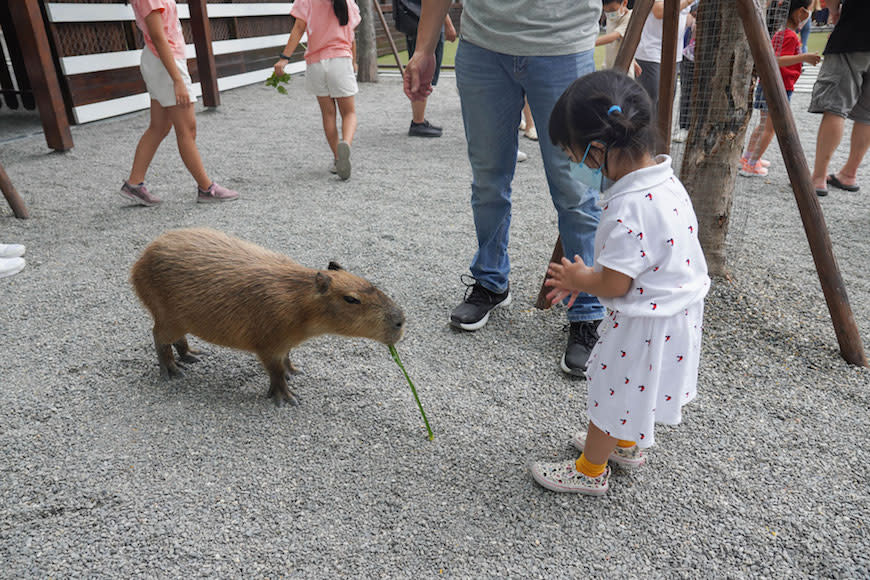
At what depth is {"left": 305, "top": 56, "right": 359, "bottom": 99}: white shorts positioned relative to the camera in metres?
4.89

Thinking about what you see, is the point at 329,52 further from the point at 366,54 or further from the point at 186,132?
the point at 366,54

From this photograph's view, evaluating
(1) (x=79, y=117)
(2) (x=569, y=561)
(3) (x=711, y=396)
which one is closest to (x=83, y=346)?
(2) (x=569, y=561)

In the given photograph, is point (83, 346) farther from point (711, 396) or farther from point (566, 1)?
point (711, 396)

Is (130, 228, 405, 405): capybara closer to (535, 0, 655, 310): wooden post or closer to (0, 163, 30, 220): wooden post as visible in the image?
(535, 0, 655, 310): wooden post

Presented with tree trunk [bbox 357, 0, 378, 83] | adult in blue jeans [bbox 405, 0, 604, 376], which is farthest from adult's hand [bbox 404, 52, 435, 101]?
tree trunk [bbox 357, 0, 378, 83]

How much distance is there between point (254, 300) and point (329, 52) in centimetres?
337

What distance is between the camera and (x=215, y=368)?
2559 millimetres

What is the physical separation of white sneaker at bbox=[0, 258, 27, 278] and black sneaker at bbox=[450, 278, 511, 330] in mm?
2538

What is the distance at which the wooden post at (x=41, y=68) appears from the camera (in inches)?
201

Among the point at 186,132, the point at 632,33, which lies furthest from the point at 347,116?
the point at 632,33

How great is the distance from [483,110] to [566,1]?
0.53 meters

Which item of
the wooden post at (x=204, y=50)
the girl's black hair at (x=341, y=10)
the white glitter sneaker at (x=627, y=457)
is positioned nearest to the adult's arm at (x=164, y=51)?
the girl's black hair at (x=341, y=10)

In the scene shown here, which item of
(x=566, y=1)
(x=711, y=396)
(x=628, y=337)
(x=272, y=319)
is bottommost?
(x=711, y=396)

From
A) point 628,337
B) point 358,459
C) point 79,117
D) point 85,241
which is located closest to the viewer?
point 628,337
